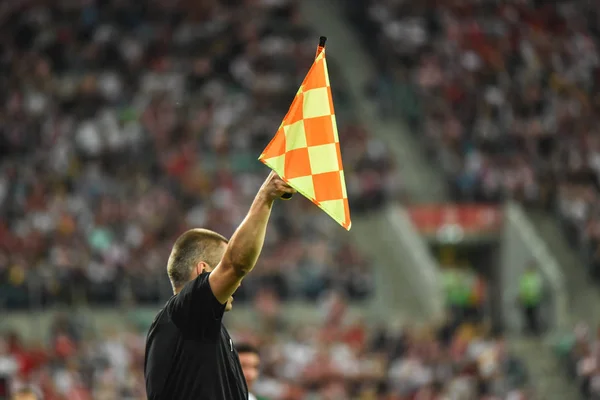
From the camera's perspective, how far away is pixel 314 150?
4820 mm

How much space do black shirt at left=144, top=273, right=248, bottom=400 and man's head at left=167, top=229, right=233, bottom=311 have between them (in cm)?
18

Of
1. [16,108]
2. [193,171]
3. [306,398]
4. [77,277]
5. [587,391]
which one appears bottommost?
[587,391]

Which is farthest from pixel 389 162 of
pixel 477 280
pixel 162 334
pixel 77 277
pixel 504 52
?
pixel 162 334

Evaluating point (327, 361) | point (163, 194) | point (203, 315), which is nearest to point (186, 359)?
point (203, 315)

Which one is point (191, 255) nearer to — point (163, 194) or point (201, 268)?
point (201, 268)

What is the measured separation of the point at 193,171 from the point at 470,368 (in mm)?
5849

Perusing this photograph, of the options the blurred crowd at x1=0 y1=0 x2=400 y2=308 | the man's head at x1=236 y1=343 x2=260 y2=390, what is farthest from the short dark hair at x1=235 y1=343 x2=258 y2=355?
the blurred crowd at x1=0 y1=0 x2=400 y2=308

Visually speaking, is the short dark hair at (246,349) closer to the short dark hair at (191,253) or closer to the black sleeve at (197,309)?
the short dark hair at (191,253)

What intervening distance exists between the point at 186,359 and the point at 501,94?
2027cm

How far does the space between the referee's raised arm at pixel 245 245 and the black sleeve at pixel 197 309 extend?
0.14 feet

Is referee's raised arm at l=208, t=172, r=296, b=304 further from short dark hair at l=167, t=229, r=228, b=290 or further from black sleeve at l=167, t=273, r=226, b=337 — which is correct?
short dark hair at l=167, t=229, r=228, b=290

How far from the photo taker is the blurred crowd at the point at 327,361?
14.7 metres

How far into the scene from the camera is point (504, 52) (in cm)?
2586

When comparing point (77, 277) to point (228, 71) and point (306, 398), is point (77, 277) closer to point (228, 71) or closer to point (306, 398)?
point (306, 398)
